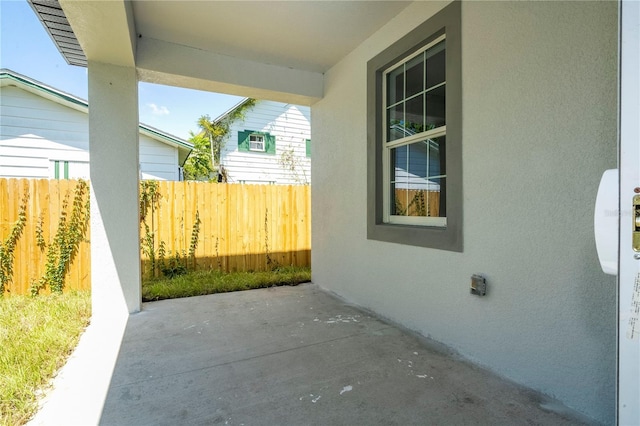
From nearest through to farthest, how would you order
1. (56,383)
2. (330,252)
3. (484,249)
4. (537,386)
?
1. (537,386)
2. (56,383)
3. (484,249)
4. (330,252)

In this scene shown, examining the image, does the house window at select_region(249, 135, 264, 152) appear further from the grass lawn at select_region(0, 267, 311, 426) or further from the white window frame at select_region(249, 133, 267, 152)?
the grass lawn at select_region(0, 267, 311, 426)

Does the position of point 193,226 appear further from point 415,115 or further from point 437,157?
point 437,157

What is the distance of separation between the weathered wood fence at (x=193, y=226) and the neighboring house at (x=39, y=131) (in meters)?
2.71

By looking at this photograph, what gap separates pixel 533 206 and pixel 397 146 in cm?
168

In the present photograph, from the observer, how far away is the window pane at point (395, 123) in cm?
352

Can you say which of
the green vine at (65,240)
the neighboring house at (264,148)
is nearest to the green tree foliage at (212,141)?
the neighboring house at (264,148)

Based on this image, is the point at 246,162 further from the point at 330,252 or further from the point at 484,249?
the point at 484,249

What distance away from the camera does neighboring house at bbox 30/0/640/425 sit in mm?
1814

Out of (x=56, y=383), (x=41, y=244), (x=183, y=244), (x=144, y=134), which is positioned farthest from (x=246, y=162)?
(x=56, y=383)

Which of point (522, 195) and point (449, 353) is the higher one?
point (522, 195)

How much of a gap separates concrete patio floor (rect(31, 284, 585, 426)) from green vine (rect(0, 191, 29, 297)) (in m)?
1.90

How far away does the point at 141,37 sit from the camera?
372cm

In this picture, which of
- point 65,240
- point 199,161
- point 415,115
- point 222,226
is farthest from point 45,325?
point 199,161

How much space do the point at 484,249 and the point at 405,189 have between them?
3.97 feet
